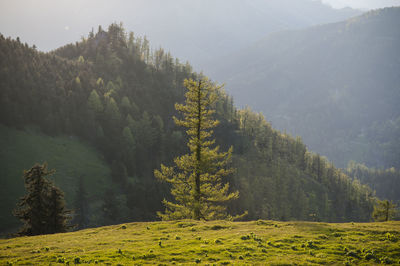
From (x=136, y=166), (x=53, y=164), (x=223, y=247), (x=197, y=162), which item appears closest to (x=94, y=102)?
(x=136, y=166)

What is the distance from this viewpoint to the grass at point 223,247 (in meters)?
20.8

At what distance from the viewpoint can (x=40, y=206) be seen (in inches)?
1677

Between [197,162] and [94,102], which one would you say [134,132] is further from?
[197,162]

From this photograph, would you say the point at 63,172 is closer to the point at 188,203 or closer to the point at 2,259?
the point at 188,203

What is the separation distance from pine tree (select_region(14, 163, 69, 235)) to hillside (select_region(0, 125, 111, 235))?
44065 mm

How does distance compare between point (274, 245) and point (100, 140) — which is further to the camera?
point (100, 140)

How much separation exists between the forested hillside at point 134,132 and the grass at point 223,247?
76.4 meters

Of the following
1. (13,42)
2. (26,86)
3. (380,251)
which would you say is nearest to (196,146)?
(380,251)

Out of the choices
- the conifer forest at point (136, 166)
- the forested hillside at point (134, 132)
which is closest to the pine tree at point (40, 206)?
the conifer forest at point (136, 166)

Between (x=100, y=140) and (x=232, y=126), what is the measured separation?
9268 cm

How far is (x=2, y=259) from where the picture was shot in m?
21.8

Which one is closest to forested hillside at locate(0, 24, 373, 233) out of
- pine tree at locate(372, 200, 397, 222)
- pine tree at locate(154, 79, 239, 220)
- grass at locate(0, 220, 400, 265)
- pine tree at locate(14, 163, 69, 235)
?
pine tree at locate(14, 163, 69, 235)

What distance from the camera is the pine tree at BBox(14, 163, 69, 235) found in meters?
42.3

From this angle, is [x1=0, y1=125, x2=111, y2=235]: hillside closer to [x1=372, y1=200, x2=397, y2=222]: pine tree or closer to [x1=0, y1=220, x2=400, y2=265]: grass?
[x1=0, y1=220, x2=400, y2=265]: grass
